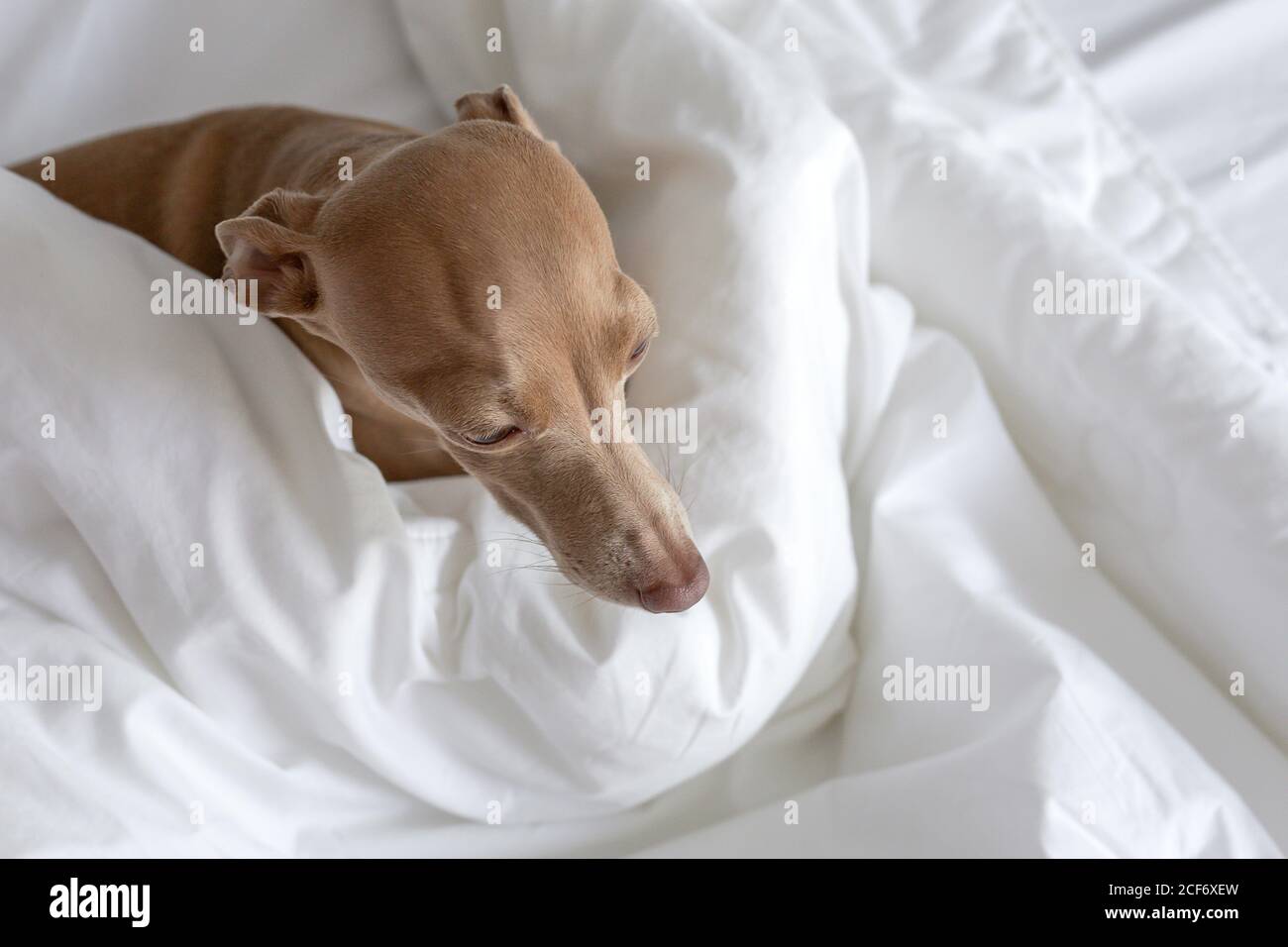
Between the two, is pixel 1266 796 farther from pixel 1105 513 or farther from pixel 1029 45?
pixel 1029 45

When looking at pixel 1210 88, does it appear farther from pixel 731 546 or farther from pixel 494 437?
pixel 494 437

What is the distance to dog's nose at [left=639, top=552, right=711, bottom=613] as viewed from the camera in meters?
1.36

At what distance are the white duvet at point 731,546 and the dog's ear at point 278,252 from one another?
20 centimetres

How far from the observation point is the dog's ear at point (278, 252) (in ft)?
4.49

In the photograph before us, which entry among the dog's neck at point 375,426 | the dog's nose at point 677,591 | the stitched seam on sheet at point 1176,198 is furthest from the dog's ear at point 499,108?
the stitched seam on sheet at point 1176,198

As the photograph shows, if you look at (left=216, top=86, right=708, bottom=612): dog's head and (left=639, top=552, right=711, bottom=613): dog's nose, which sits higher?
(left=216, top=86, right=708, bottom=612): dog's head

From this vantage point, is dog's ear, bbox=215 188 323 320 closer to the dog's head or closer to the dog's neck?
the dog's head

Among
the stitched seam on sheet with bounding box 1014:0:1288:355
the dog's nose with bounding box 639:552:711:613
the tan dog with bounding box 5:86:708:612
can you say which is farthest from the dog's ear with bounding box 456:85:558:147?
the stitched seam on sheet with bounding box 1014:0:1288:355

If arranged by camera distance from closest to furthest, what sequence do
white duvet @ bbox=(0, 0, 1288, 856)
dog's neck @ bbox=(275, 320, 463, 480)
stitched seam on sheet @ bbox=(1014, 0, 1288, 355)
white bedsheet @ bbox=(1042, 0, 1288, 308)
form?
white duvet @ bbox=(0, 0, 1288, 856) < dog's neck @ bbox=(275, 320, 463, 480) < stitched seam on sheet @ bbox=(1014, 0, 1288, 355) < white bedsheet @ bbox=(1042, 0, 1288, 308)

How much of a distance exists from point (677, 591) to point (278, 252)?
661mm

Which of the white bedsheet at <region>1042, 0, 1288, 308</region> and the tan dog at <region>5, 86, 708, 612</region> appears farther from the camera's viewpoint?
the white bedsheet at <region>1042, 0, 1288, 308</region>

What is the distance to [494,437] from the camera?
1360 millimetres

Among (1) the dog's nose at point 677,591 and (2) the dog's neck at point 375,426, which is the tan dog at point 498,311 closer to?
(1) the dog's nose at point 677,591
